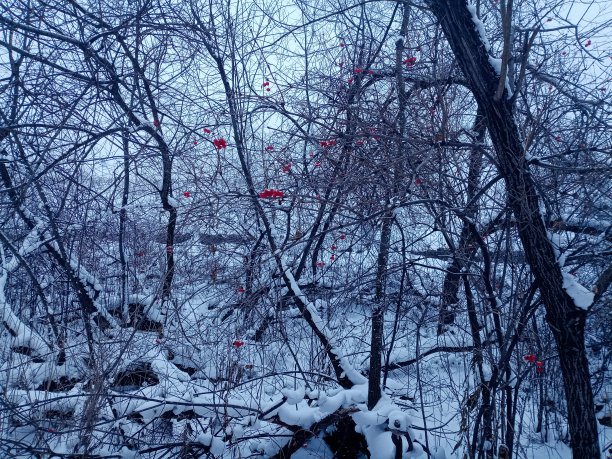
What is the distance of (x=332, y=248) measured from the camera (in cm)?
432

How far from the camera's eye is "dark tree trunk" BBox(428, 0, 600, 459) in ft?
9.00

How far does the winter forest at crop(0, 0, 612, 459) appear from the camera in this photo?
2982 mm

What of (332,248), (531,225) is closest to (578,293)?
(531,225)

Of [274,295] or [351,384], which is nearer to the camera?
[351,384]

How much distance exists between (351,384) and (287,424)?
0.75 metres

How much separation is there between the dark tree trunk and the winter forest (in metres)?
0.01

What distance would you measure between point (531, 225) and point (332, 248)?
189 centimetres

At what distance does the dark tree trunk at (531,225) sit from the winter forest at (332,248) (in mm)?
12

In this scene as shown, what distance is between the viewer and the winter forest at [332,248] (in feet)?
9.78

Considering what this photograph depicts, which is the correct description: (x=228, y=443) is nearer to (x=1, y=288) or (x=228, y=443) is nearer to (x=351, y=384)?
(x=351, y=384)

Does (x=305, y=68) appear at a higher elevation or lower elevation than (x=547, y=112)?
higher

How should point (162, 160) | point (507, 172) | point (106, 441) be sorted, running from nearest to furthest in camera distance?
point (507, 172), point (106, 441), point (162, 160)

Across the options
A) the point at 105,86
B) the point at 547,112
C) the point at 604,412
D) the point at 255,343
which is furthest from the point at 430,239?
the point at 105,86

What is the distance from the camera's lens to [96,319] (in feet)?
16.9
